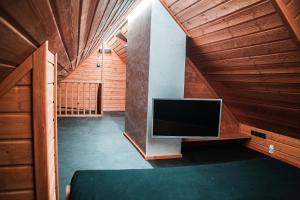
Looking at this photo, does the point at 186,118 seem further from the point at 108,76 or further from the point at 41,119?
the point at 108,76

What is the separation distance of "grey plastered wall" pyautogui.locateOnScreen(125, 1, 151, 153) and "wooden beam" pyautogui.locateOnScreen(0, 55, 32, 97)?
2424 millimetres

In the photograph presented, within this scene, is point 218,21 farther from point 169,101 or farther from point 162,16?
point 169,101

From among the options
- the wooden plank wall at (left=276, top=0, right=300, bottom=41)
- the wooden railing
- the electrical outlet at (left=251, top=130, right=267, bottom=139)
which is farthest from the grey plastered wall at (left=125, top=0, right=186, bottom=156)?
the wooden railing

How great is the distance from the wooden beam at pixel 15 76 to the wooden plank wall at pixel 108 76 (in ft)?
21.2

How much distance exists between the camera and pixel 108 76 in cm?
774

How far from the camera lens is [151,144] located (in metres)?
3.43

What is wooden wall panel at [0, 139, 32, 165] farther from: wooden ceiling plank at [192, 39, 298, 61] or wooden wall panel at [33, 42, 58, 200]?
wooden ceiling plank at [192, 39, 298, 61]

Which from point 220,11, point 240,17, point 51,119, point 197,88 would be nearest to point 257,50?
point 240,17

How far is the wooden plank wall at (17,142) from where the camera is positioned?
108 centimetres

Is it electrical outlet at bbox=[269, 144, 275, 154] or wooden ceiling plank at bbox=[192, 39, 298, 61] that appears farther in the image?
electrical outlet at bbox=[269, 144, 275, 154]

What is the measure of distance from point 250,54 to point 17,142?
246 centimetres

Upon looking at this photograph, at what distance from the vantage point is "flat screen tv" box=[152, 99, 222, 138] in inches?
126

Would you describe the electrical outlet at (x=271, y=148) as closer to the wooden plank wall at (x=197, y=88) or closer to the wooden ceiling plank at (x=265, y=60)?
the wooden plank wall at (x=197, y=88)

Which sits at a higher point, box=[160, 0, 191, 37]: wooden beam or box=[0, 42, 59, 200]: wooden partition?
box=[160, 0, 191, 37]: wooden beam
